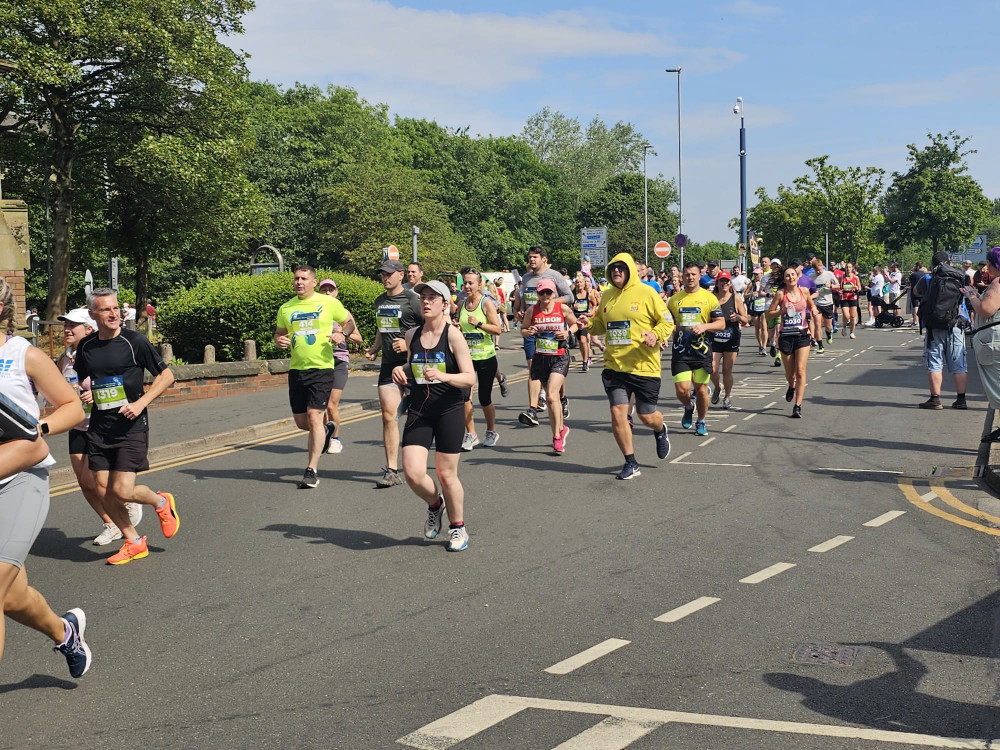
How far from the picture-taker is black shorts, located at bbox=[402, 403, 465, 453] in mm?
7164

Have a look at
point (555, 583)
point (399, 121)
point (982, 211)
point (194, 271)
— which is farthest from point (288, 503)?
point (399, 121)

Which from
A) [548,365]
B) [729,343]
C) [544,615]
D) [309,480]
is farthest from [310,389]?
[729,343]

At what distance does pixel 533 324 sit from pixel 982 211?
4824 cm

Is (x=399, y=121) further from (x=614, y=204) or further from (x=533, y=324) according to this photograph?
(x=533, y=324)

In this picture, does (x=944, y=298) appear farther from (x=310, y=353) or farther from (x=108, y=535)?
(x=108, y=535)

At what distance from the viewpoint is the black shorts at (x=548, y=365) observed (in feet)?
38.0

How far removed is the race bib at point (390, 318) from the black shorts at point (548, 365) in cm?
211

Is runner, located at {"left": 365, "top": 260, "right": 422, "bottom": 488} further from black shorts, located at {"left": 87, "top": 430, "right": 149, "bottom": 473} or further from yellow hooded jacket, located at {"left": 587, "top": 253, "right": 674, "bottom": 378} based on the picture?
black shorts, located at {"left": 87, "top": 430, "right": 149, "bottom": 473}

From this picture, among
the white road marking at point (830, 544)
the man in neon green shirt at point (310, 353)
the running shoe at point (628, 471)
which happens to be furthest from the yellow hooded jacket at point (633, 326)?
the white road marking at point (830, 544)

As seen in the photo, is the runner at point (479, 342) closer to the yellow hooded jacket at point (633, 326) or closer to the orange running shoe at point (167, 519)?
the yellow hooded jacket at point (633, 326)

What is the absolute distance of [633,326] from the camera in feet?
32.4

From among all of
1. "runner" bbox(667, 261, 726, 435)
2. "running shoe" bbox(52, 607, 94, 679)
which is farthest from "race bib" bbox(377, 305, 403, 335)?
"running shoe" bbox(52, 607, 94, 679)

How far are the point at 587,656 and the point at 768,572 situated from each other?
1885 mm

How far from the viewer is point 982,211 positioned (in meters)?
53.2
